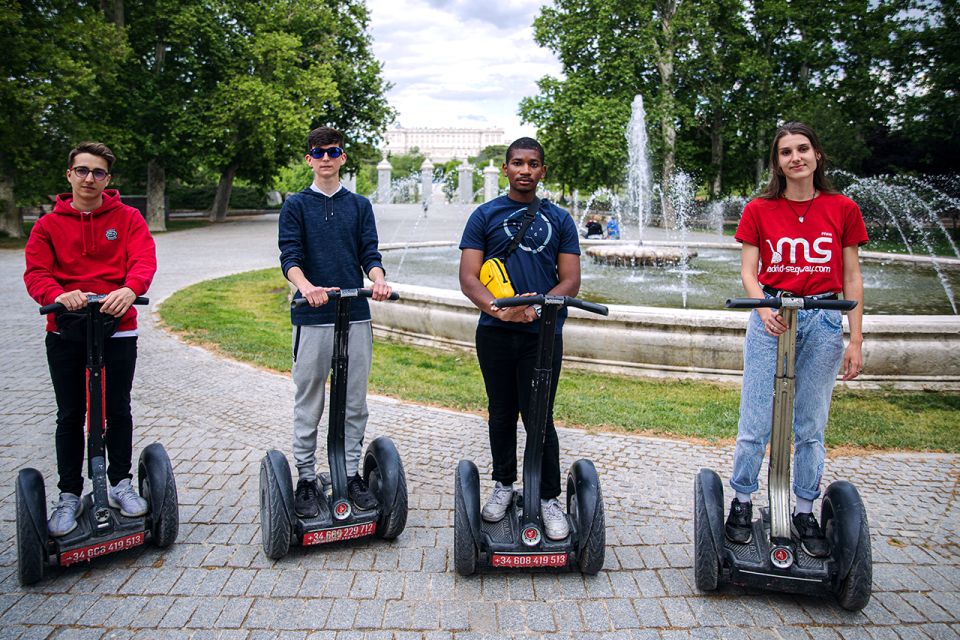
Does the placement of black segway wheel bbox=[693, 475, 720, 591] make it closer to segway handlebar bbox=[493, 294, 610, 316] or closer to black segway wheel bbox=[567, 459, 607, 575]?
black segway wheel bbox=[567, 459, 607, 575]

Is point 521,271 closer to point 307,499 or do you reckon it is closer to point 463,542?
point 463,542

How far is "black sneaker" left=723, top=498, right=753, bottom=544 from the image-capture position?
10.9ft

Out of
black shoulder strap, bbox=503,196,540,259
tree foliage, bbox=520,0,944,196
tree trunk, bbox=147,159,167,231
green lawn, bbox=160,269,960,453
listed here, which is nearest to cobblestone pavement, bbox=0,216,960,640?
green lawn, bbox=160,269,960,453

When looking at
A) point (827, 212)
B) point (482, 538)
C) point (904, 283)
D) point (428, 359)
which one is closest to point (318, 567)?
point (482, 538)

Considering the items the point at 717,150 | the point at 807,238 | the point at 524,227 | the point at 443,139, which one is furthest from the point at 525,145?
the point at 443,139

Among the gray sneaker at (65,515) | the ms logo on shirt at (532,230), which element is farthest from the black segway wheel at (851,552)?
the gray sneaker at (65,515)

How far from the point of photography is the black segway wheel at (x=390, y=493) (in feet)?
12.1

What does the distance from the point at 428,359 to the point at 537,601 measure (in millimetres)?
5153

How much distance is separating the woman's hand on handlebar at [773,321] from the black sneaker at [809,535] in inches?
35.3

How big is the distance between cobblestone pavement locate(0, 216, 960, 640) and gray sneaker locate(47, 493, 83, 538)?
0.22m

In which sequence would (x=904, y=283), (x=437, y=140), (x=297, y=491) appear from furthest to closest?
1. (x=437, y=140)
2. (x=904, y=283)
3. (x=297, y=491)

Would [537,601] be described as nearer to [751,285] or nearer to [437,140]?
[751,285]

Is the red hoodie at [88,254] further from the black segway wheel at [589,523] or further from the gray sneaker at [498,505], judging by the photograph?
the black segway wheel at [589,523]

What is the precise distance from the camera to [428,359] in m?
Answer: 8.27
